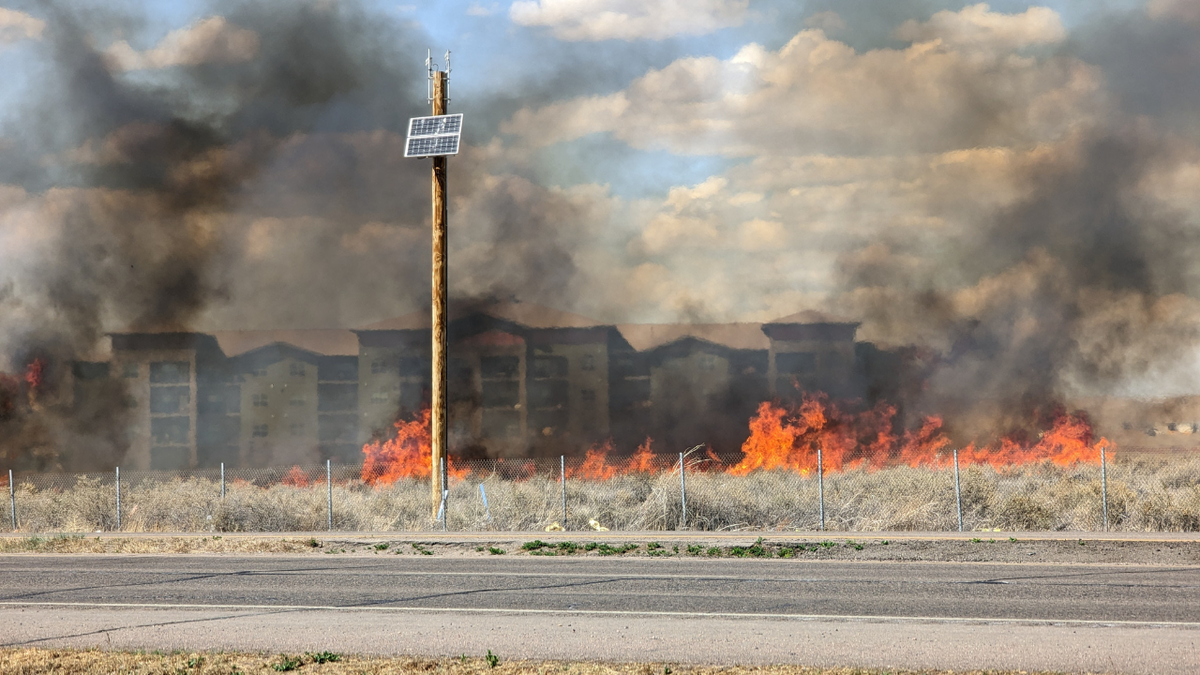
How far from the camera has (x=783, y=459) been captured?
35.0 meters

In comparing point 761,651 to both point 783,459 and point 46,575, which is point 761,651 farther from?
point 783,459

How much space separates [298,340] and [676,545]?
31.0 metres

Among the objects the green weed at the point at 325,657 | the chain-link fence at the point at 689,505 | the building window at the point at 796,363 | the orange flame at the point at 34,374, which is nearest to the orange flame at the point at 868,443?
the building window at the point at 796,363

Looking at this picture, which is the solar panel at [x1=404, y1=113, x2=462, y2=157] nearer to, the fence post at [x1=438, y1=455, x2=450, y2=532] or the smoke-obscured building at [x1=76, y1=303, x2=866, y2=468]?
the fence post at [x1=438, y1=455, x2=450, y2=532]

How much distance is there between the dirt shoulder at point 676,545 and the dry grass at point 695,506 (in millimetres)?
1539

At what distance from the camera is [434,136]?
22969mm

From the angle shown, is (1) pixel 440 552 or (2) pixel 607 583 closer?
(2) pixel 607 583

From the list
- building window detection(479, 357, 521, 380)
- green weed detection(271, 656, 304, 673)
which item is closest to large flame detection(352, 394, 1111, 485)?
building window detection(479, 357, 521, 380)

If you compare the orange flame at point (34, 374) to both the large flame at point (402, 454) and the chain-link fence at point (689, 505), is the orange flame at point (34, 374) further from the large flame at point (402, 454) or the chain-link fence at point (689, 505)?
the large flame at point (402, 454)

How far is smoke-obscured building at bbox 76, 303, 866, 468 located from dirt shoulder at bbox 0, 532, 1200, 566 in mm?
20422

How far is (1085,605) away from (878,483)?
14260 millimetres

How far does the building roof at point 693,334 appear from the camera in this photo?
Result: 4291 centimetres

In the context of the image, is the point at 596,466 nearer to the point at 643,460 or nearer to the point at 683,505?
the point at 643,460

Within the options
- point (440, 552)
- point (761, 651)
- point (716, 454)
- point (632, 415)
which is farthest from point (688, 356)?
point (761, 651)
